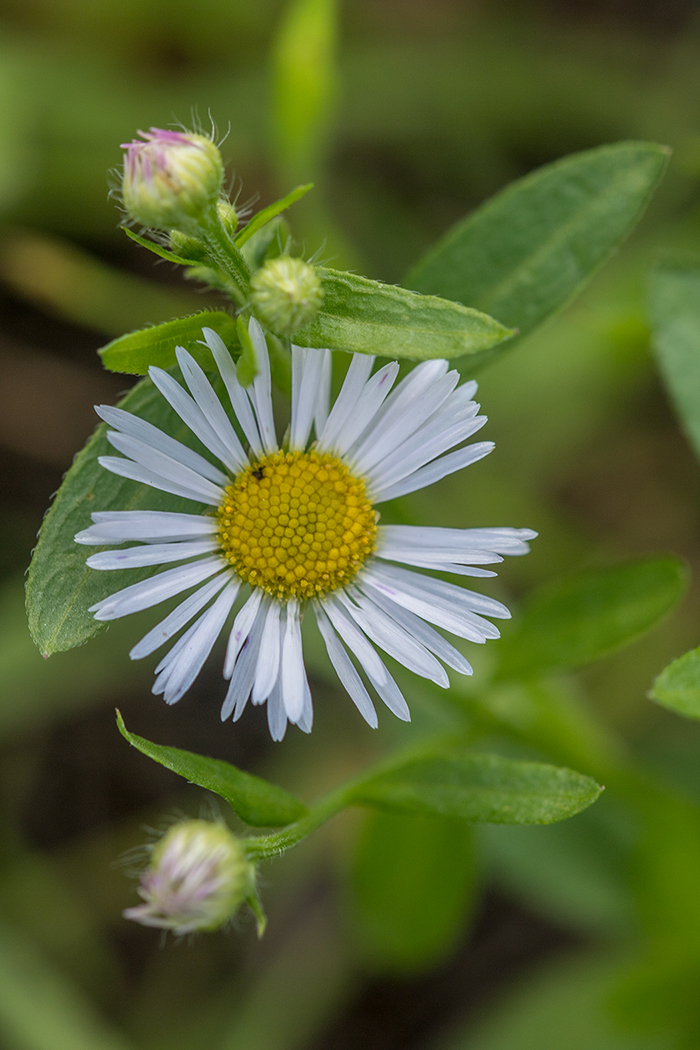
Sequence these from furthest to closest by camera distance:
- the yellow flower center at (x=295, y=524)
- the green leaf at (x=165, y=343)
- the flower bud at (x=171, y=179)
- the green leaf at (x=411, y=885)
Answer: the green leaf at (x=411, y=885) → the yellow flower center at (x=295, y=524) → the green leaf at (x=165, y=343) → the flower bud at (x=171, y=179)

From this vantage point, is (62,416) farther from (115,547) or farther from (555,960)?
(555,960)

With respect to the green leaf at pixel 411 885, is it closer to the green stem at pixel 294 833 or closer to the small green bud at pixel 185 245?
the green stem at pixel 294 833

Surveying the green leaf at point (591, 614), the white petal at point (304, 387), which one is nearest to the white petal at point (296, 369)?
the white petal at point (304, 387)

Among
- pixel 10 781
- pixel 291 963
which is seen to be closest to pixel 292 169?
pixel 10 781

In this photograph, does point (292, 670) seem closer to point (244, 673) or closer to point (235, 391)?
point (244, 673)

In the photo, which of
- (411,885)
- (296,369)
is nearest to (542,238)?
(296,369)

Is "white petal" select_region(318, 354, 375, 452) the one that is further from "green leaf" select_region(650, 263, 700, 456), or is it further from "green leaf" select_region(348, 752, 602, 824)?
"green leaf" select_region(650, 263, 700, 456)

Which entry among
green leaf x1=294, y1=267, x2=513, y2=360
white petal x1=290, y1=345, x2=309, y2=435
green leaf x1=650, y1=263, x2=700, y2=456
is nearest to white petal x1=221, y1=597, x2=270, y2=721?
white petal x1=290, y1=345, x2=309, y2=435
